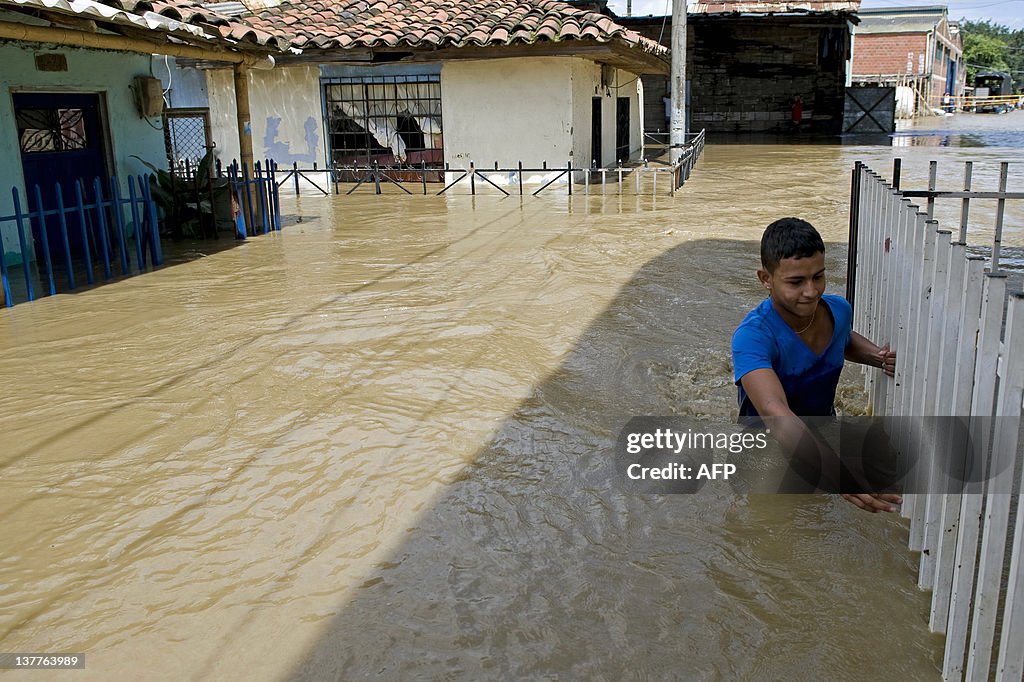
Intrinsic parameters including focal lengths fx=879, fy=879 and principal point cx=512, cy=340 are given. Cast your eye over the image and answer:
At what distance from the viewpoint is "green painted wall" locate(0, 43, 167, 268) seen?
399 inches

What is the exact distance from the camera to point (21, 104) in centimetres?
1065

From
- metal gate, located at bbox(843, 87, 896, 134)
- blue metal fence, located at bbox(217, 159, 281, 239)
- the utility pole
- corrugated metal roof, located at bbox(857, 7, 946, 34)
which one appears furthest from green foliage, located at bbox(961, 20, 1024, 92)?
blue metal fence, located at bbox(217, 159, 281, 239)

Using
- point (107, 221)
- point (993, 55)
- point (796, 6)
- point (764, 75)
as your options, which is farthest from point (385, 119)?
point (993, 55)

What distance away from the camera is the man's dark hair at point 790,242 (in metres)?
3.22

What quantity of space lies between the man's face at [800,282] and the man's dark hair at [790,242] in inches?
0.9

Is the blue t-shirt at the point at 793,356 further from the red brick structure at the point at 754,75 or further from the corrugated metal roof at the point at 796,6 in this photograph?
the red brick structure at the point at 754,75

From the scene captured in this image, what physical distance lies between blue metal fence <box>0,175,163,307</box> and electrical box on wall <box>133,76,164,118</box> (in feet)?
3.75

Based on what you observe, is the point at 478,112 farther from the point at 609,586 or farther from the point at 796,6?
the point at 796,6

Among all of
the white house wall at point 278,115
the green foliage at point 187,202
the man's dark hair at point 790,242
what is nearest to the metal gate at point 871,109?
the white house wall at point 278,115

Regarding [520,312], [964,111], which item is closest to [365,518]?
[520,312]

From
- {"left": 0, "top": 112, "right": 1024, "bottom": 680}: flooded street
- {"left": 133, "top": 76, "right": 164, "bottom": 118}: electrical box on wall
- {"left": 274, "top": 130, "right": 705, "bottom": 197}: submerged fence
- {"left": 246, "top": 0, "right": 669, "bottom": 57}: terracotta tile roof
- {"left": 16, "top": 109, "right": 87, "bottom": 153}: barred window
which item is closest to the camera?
{"left": 0, "top": 112, "right": 1024, "bottom": 680}: flooded street

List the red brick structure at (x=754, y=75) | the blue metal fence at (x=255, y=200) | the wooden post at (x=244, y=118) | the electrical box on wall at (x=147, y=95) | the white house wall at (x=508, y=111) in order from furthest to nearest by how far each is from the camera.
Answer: the red brick structure at (x=754, y=75) → the white house wall at (x=508, y=111) → the electrical box on wall at (x=147, y=95) → the blue metal fence at (x=255, y=200) → the wooden post at (x=244, y=118)

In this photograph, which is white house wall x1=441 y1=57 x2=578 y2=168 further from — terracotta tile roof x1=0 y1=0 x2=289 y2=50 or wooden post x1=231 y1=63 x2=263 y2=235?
wooden post x1=231 y1=63 x2=263 y2=235

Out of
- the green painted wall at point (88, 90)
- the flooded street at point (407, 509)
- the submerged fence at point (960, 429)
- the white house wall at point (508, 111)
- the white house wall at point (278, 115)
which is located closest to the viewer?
the submerged fence at point (960, 429)
